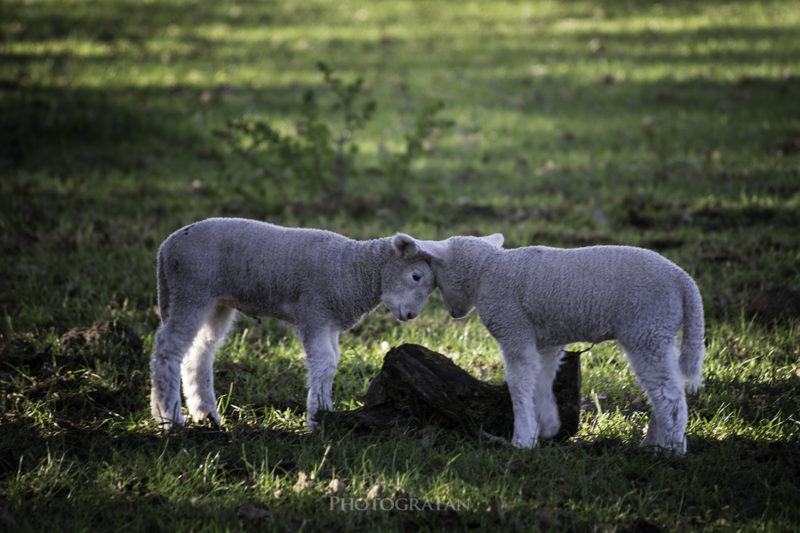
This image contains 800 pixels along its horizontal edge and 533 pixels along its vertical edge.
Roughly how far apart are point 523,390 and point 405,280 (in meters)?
1.06

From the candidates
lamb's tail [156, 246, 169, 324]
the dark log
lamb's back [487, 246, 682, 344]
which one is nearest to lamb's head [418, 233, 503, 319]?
lamb's back [487, 246, 682, 344]

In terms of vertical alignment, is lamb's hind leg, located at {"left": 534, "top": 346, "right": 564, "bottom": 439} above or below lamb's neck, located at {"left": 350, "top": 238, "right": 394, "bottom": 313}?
below

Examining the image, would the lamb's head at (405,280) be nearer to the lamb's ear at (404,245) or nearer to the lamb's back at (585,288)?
the lamb's ear at (404,245)

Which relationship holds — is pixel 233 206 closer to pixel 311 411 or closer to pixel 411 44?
pixel 311 411

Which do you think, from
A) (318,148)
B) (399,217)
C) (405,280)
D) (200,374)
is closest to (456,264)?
(405,280)

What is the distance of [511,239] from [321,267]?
3.85m

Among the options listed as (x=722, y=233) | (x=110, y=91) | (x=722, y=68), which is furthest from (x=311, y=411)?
(x=722, y=68)

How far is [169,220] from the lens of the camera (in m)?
8.86

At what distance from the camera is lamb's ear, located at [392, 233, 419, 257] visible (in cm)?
470

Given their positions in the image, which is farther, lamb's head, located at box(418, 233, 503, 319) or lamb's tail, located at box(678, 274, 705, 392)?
lamb's head, located at box(418, 233, 503, 319)

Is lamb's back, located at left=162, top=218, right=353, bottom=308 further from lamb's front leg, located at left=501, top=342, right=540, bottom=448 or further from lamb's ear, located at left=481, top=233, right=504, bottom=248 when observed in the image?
lamb's front leg, located at left=501, top=342, right=540, bottom=448

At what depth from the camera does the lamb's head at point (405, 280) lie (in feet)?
15.7

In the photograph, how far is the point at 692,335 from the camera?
14.0 feet

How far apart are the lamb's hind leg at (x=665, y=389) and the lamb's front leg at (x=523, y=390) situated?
617mm
